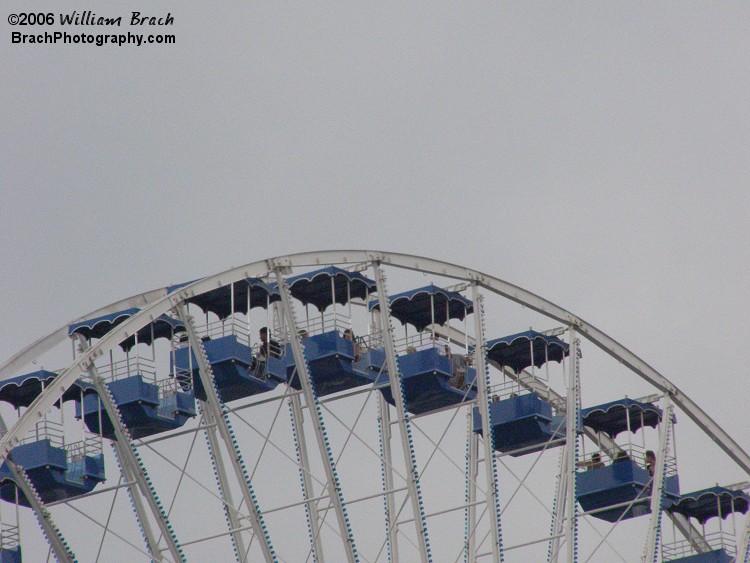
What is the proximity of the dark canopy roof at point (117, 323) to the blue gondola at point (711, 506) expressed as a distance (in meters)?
17.7

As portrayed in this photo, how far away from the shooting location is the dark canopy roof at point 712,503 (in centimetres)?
6756

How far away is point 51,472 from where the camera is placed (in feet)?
190

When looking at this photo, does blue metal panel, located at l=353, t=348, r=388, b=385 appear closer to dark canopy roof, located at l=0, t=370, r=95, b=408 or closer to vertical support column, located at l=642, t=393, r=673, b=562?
dark canopy roof, located at l=0, t=370, r=95, b=408

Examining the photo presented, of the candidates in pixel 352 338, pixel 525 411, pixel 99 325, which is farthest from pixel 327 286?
pixel 525 411

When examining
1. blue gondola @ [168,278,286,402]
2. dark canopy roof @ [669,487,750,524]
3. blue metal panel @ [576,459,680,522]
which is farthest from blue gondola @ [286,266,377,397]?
dark canopy roof @ [669,487,750,524]

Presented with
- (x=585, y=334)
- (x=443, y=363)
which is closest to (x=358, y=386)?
(x=443, y=363)

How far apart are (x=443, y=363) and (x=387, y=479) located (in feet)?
11.9

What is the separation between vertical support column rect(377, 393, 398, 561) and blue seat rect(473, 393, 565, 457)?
303cm

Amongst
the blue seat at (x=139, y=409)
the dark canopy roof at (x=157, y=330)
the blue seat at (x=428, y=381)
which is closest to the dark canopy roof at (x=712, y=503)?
the blue seat at (x=428, y=381)

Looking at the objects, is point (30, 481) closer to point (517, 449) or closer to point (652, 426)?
point (517, 449)

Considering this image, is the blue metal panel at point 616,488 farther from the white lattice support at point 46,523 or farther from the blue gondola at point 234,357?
the white lattice support at point 46,523

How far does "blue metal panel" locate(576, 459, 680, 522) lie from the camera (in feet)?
212

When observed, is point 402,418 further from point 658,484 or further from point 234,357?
point 658,484

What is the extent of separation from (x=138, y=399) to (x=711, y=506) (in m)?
19.8
